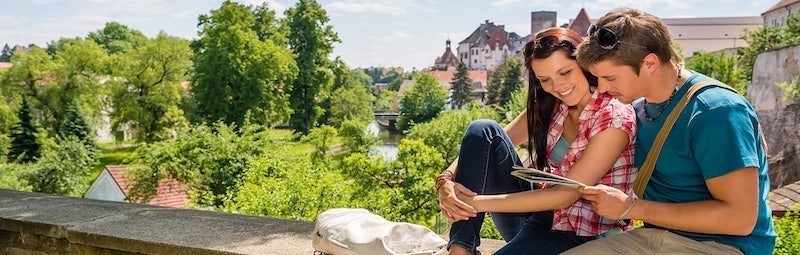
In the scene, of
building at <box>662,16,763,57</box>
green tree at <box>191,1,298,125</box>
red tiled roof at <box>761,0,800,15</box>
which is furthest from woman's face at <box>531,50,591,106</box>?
building at <box>662,16,763,57</box>

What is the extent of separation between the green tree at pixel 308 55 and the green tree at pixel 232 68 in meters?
5.33

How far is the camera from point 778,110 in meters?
18.8

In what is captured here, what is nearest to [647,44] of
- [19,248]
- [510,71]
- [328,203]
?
[19,248]

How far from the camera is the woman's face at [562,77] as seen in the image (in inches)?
92.4

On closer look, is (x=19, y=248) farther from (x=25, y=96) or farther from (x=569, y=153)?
(x=25, y=96)

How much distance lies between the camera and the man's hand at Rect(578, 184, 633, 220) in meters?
1.99

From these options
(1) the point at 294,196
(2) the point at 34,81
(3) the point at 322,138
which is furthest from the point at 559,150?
(2) the point at 34,81

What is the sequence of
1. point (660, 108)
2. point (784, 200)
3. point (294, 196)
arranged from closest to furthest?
point (660, 108)
point (784, 200)
point (294, 196)

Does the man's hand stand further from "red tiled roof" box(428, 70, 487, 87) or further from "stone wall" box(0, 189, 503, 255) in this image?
"red tiled roof" box(428, 70, 487, 87)

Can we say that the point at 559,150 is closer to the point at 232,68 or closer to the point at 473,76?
the point at 232,68

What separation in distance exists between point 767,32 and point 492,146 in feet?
114

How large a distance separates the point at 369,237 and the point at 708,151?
115 centimetres

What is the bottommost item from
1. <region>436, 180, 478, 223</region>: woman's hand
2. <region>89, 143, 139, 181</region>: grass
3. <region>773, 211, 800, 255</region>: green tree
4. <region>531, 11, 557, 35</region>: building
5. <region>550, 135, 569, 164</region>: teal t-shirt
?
<region>89, 143, 139, 181</region>: grass

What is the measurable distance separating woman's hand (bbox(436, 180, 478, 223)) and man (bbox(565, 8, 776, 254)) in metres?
0.45
